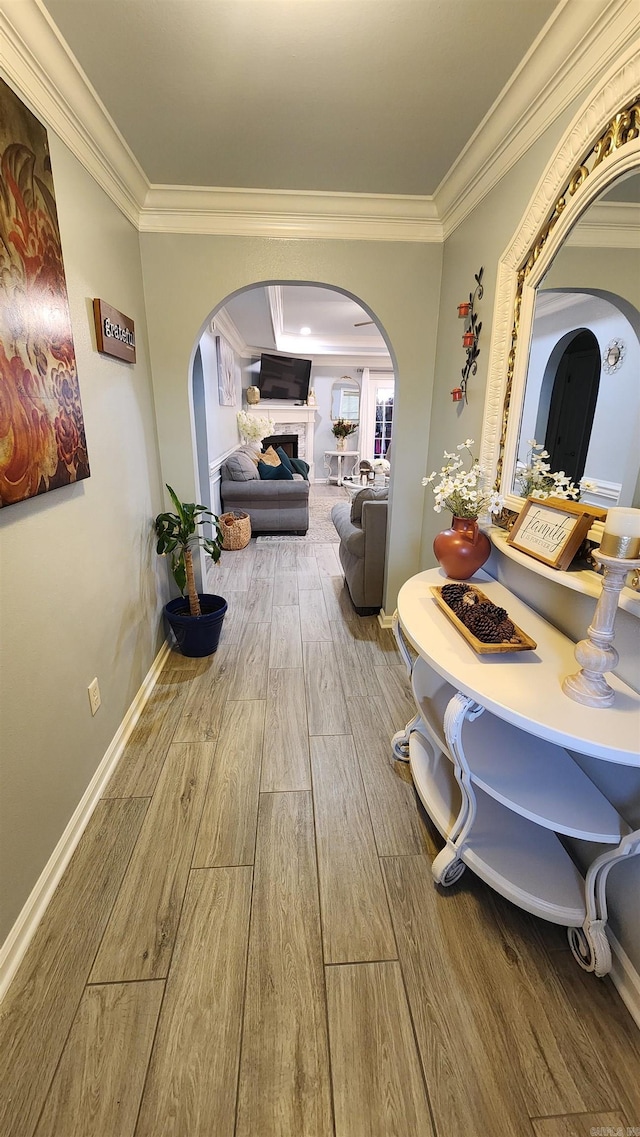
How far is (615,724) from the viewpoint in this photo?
0.95 m

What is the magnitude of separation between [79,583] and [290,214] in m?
2.17

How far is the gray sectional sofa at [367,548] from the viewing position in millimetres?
3150

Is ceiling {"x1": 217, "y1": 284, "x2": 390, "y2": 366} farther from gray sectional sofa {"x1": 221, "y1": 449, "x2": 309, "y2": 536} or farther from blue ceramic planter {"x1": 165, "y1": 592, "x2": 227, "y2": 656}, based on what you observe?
blue ceramic planter {"x1": 165, "y1": 592, "x2": 227, "y2": 656}

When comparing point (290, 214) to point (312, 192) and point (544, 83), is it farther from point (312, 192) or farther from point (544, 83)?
point (544, 83)

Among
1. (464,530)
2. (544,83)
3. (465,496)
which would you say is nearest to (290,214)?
(544,83)

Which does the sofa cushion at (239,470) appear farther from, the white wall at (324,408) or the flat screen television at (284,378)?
the white wall at (324,408)

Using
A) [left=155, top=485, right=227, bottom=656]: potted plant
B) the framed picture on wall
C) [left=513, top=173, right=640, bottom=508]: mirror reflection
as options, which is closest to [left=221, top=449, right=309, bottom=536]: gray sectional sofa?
the framed picture on wall

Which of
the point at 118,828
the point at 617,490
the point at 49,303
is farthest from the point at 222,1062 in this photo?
the point at 49,303

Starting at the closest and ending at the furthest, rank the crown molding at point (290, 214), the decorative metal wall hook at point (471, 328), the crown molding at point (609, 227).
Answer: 1. the crown molding at point (609, 227)
2. the decorative metal wall hook at point (471, 328)
3. the crown molding at point (290, 214)

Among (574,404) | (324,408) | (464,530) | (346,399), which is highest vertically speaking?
(346,399)

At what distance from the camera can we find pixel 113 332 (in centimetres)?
191

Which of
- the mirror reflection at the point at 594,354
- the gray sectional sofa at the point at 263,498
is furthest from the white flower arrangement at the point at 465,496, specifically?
the gray sectional sofa at the point at 263,498

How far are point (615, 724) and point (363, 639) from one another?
6.83ft

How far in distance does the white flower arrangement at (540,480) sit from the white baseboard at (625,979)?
4.00 feet
